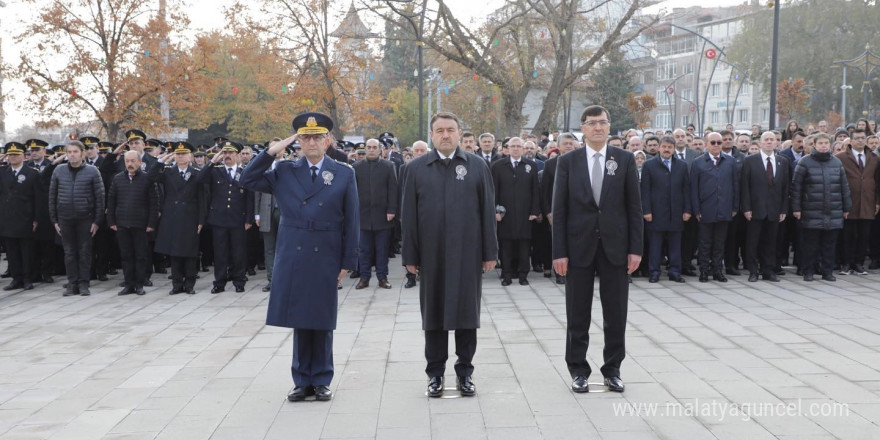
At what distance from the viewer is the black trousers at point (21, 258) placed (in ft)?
43.6

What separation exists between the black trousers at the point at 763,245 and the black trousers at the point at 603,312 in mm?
7035

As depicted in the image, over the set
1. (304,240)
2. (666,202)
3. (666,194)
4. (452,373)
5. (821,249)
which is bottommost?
(452,373)

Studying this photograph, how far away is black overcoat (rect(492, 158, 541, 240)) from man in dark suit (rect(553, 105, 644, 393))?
6327mm

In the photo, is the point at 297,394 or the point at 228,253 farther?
the point at 228,253

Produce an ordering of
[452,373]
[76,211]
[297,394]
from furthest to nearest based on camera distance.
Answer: [76,211] → [452,373] → [297,394]

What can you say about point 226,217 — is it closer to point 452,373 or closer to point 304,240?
point 452,373

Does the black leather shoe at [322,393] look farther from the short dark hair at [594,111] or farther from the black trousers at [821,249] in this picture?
the black trousers at [821,249]

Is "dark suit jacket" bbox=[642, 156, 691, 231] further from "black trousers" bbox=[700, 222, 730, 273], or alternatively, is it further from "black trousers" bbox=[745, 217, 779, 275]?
"black trousers" bbox=[745, 217, 779, 275]

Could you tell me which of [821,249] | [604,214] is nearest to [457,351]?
[604,214]

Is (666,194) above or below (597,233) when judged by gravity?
above

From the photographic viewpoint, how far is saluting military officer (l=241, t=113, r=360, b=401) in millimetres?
6219

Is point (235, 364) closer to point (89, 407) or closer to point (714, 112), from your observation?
point (89, 407)

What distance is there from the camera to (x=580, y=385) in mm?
6285

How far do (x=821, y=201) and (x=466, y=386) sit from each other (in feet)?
28.3
